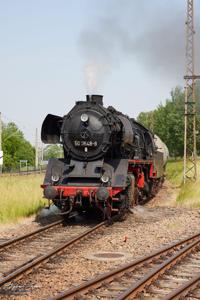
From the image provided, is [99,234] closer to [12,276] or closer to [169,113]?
[12,276]

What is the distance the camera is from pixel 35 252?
9.93m

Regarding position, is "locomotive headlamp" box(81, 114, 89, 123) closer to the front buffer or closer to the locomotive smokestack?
the locomotive smokestack

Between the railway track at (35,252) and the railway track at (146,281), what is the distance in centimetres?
130

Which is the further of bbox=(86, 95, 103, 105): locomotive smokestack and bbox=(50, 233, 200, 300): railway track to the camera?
bbox=(86, 95, 103, 105): locomotive smokestack

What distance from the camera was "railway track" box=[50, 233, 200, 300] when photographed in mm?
6684

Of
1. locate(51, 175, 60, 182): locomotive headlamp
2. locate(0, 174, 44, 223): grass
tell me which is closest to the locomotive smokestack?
locate(51, 175, 60, 182): locomotive headlamp

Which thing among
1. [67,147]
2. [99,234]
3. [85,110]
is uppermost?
[85,110]

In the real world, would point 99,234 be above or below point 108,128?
below

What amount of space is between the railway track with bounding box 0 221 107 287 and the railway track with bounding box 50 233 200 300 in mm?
1304

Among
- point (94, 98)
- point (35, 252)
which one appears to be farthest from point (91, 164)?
point (35, 252)

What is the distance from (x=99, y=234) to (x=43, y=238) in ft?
5.04

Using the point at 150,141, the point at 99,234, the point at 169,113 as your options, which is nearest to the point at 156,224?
the point at 99,234

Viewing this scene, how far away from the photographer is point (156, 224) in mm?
13547

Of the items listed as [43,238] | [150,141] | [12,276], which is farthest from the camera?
[150,141]
